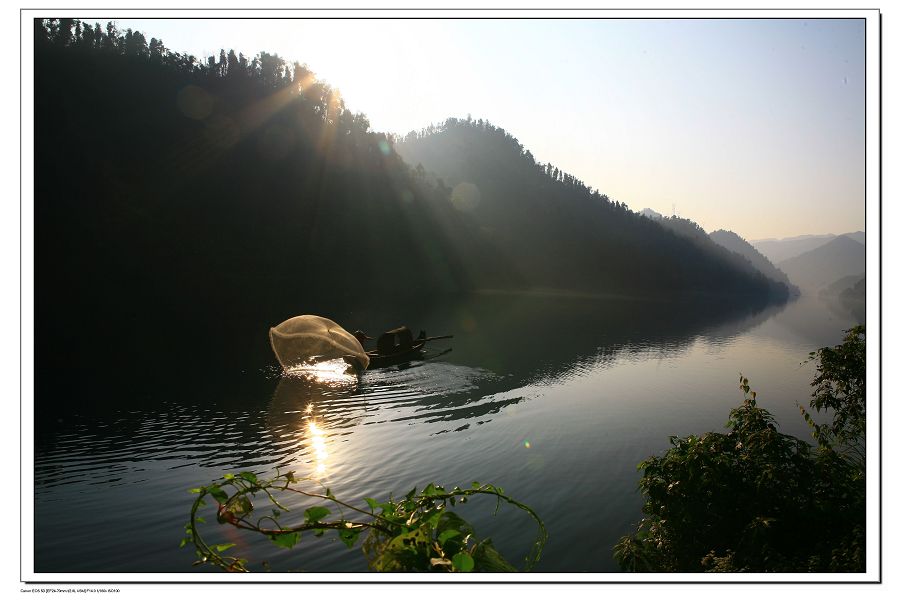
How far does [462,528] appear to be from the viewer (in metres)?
2.12

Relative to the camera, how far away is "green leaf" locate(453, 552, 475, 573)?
1.80 m

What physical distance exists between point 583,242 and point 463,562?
153 metres

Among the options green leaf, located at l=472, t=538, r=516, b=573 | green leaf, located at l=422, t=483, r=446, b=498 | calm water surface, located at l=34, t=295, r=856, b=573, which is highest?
green leaf, located at l=422, t=483, r=446, b=498

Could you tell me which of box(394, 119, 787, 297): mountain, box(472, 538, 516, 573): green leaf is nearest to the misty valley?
box(472, 538, 516, 573): green leaf

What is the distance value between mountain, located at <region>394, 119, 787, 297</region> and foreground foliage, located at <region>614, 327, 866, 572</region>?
4699 inches

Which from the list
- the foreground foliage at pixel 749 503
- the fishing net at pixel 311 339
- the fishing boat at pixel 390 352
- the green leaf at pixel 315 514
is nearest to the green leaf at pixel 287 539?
the green leaf at pixel 315 514

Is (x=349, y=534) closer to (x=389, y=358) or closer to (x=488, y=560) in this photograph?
(x=488, y=560)

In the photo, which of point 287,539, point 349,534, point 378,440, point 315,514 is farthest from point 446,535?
point 378,440

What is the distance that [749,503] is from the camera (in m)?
5.97

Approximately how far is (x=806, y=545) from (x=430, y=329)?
3641cm

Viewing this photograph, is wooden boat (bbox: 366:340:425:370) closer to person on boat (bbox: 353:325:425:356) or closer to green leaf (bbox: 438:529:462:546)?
person on boat (bbox: 353:325:425:356)

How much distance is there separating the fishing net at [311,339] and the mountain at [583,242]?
107431 millimetres
